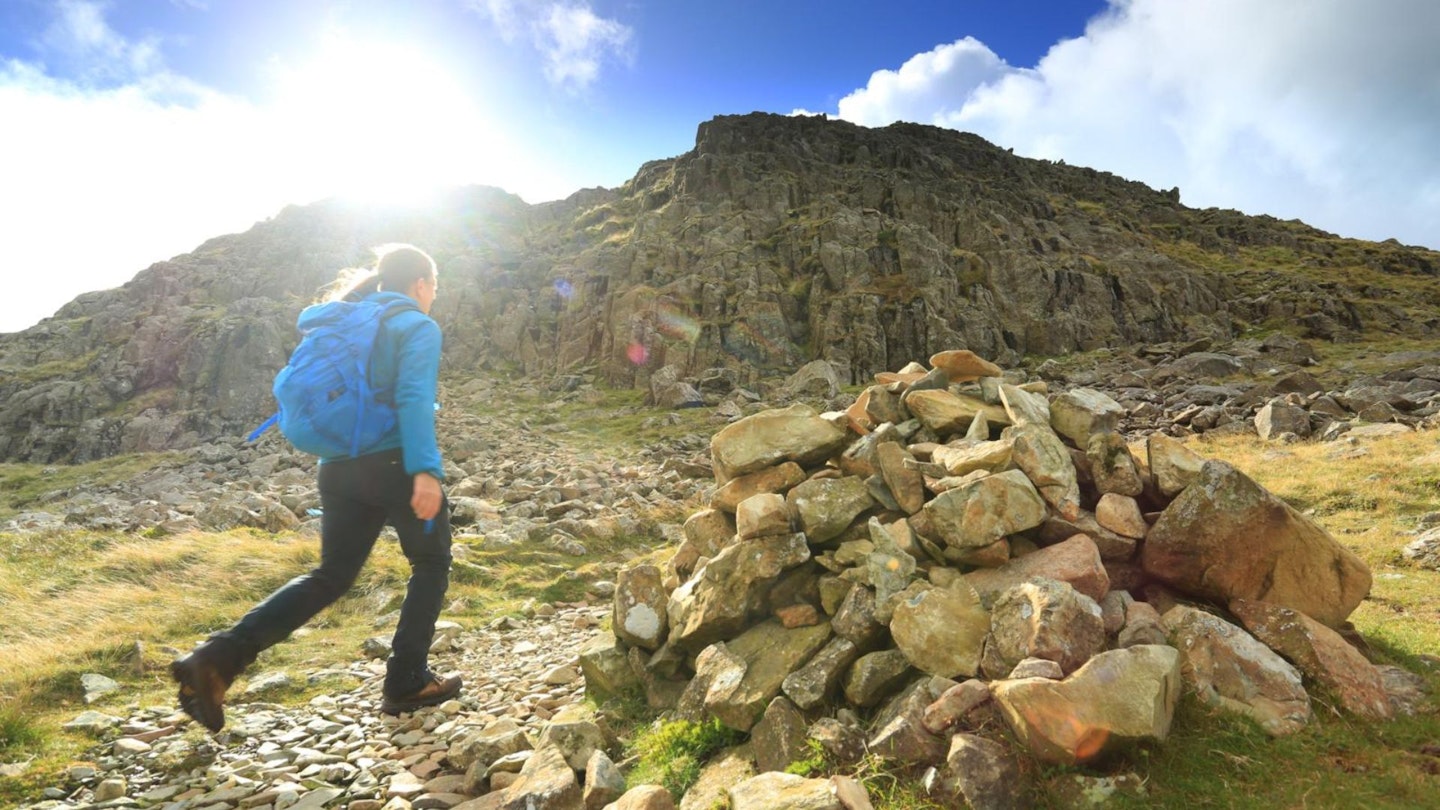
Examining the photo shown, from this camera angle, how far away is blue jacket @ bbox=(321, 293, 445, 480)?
17.4ft

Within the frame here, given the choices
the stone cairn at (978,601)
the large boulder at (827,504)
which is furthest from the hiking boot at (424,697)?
the large boulder at (827,504)

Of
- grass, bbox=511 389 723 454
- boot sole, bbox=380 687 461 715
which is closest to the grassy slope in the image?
boot sole, bbox=380 687 461 715

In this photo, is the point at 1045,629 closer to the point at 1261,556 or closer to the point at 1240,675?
the point at 1240,675

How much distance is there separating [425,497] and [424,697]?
7.29 ft

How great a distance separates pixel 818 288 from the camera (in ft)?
244

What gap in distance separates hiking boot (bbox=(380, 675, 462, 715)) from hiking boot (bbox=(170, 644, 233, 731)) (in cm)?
141

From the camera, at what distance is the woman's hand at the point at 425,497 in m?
5.30

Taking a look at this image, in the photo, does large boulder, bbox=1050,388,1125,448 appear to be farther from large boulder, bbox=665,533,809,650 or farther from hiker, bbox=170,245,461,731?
hiker, bbox=170,245,461,731

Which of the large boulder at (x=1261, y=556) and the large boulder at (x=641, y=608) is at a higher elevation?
the large boulder at (x=1261, y=556)

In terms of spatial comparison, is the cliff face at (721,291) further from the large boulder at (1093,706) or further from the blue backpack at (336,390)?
the large boulder at (1093,706)

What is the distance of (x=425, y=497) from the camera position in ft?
17.4

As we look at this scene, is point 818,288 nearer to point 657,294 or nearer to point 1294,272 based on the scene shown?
point 657,294

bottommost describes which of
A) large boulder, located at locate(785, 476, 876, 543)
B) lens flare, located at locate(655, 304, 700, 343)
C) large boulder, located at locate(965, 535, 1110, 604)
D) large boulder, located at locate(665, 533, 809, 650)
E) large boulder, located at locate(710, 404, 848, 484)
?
large boulder, located at locate(665, 533, 809, 650)

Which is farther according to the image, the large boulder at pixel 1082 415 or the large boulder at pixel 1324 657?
the large boulder at pixel 1082 415
